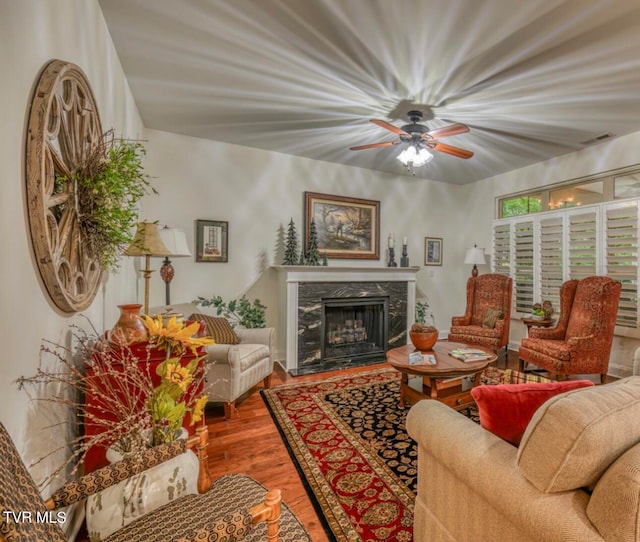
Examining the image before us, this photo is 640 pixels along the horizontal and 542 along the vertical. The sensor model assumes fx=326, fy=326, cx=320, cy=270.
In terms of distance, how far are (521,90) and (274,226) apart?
2976 mm

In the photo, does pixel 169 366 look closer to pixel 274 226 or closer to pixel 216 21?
pixel 216 21

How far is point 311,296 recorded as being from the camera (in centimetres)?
415

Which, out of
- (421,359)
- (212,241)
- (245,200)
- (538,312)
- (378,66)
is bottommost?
(421,359)

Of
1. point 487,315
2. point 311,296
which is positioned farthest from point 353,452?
point 487,315

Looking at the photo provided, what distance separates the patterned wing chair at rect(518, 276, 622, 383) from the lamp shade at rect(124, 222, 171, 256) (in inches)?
149

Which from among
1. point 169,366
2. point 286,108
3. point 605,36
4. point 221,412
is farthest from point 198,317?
point 605,36

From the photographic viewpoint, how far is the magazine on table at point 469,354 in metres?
2.78

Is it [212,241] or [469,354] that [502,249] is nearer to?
[469,354]

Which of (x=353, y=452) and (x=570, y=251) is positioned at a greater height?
(x=570, y=251)

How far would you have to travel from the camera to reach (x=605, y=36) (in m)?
2.13

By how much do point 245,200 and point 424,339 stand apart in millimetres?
2745

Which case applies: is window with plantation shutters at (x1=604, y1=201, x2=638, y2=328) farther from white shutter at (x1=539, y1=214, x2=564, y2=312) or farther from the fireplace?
the fireplace

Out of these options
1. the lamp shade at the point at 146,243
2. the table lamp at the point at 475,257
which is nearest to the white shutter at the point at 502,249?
the table lamp at the point at 475,257

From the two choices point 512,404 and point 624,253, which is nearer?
point 512,404
